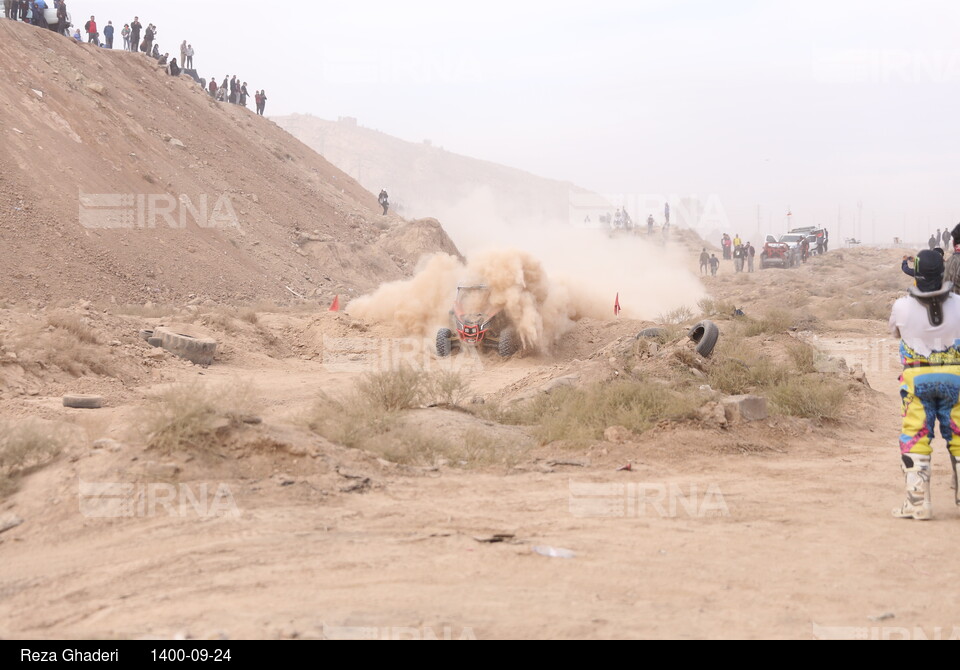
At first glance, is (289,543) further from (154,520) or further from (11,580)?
(11,580)

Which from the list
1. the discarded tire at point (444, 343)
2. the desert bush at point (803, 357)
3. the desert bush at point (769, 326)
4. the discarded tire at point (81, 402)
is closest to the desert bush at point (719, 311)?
the desert bush at point (769, 326)

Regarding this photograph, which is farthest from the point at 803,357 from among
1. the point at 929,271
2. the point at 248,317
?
the point at 248,317

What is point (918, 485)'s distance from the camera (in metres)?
6.36

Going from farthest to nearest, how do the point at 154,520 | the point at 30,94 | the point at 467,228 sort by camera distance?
the point at 467,228, the point at 30,94, the point at 154,520

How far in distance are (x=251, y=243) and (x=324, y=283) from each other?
3211mm

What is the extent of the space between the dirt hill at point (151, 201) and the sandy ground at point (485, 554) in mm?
18433

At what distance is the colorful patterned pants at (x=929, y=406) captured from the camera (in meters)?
6.23

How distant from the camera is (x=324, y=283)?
32.8 m

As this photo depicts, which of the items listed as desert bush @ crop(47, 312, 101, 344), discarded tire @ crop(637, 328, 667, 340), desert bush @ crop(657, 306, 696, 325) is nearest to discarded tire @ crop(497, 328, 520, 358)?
desert bush @ crop(657, 306, 696, 325)

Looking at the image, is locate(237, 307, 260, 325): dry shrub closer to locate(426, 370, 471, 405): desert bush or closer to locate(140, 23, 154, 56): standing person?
locate(426, 370, 471, 405): desert bush

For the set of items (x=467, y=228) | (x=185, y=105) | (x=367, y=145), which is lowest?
(x=467, y=228)

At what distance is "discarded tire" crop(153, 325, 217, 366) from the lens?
15.6 m

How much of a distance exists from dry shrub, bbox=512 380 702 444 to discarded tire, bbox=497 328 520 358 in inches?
298
